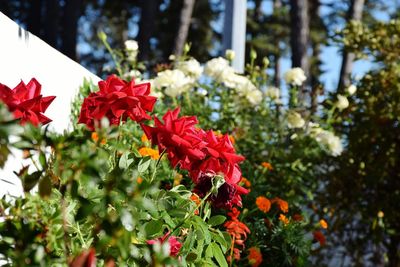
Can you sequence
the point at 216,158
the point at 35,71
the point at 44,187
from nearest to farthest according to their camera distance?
1. the point at 44,187
2. the point at 216,158
3. the point at 35,71

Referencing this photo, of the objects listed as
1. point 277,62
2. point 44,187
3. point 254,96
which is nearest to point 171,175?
point 254,96

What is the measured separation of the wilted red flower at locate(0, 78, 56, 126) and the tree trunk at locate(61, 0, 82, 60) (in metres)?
10.5

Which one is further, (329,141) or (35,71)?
(329,141)

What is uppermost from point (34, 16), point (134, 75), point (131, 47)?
point (131, 47)

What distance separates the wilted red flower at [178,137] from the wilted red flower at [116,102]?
0.11 metres

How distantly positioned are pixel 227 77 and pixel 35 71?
1.63 metres

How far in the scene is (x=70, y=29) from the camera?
12094 millimetres

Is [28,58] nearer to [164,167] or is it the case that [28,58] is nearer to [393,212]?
[164,167]

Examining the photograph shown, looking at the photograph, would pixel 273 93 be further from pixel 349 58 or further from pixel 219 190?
pixel 349 58

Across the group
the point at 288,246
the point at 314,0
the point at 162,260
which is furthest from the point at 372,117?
the point at 314,0

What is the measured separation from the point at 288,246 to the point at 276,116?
1.50 m

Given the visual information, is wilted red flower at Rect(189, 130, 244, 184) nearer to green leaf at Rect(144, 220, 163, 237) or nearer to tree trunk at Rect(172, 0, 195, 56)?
green leaf at Rect(144, 220, 163, 237)

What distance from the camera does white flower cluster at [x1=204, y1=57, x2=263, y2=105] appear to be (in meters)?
4.04

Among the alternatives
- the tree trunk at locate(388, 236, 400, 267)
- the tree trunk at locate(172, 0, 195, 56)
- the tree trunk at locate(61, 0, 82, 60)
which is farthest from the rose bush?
the tree trunk at locate(61, 0, 82, 60)
